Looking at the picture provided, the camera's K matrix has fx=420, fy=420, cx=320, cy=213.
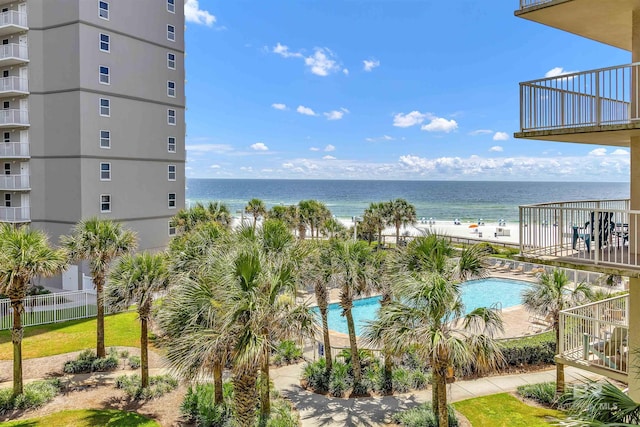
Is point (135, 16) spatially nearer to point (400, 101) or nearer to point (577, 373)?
point (577, 373)

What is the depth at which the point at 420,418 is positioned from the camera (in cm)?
1245

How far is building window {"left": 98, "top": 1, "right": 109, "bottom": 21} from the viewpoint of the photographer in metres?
27.8

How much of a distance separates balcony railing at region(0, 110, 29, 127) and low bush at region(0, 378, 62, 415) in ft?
68.4

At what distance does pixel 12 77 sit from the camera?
2803cm

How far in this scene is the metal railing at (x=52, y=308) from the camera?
2169cm

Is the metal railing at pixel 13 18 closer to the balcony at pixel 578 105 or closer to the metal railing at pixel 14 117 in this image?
the metal railing at pixel 14 117

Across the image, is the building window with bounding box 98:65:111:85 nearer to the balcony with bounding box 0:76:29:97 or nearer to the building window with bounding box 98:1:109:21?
the building window with bounding box 98:1:109:21

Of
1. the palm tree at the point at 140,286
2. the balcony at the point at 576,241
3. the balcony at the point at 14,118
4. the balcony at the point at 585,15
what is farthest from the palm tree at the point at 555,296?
the balcony at the point at 14,118

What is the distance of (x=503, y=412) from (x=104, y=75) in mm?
29578

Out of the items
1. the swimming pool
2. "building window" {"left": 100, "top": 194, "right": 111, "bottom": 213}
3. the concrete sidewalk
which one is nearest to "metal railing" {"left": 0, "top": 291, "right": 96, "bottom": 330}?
"building window" {"left": 100, "top": 194, "right": 111, "bottom": 213}

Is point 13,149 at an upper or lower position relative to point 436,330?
upper

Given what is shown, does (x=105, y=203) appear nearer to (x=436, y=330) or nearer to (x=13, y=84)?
(x=13, y=84)

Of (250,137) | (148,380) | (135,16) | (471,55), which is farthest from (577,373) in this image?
(250,137)

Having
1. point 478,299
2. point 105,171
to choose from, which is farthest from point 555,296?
point 105,171
